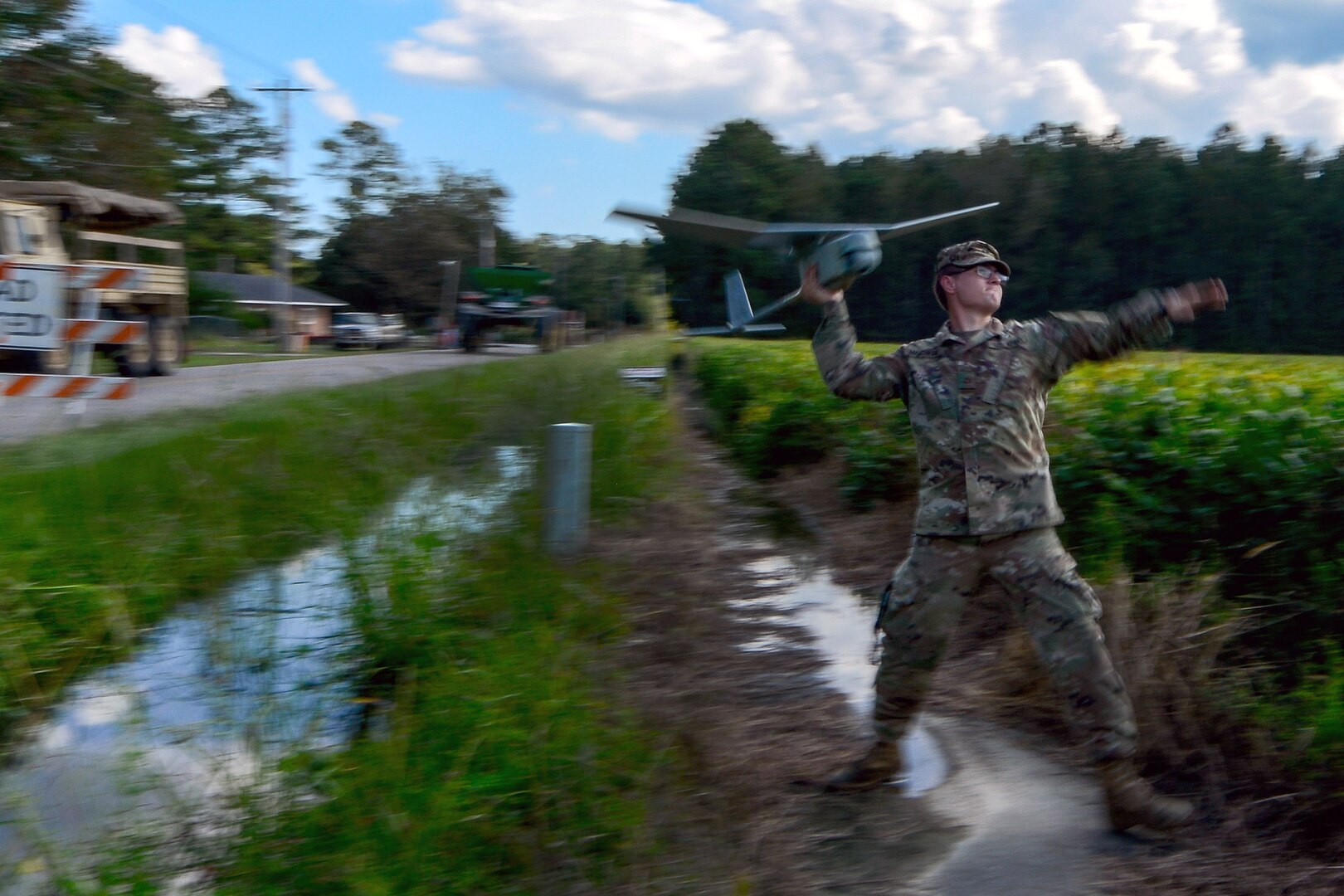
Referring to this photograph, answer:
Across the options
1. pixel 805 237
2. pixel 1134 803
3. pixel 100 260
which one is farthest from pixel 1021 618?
pixel 100 260

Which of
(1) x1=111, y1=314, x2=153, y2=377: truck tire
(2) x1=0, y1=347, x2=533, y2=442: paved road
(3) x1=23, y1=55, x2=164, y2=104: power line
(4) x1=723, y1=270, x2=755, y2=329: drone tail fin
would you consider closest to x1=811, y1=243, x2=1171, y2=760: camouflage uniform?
(4) x1=723, y1=270, x2=755, y2=329: drone tail fin

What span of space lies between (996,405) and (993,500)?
309mm

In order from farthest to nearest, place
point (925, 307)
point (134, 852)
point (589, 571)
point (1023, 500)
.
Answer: point (925, 307)
point (589, 571)
point (1023, 500)
point (134, 852)

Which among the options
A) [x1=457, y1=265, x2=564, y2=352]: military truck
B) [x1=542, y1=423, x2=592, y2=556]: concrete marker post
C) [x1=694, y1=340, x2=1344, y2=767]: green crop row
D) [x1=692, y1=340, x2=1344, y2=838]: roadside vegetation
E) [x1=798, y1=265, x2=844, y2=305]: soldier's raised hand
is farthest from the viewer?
[x1=457, y1=265, x2=564, y2=352]: military truck

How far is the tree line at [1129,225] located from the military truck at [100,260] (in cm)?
1280

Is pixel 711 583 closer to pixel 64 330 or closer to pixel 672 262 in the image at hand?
pixel 64 330

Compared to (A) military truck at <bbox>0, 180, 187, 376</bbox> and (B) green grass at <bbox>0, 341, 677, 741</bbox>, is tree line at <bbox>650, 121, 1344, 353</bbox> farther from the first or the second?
(B) green grass at <bbox>0, 341, 677, 741</bbox>

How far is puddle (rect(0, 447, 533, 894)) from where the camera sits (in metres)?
3.37

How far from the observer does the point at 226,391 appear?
9.32 m

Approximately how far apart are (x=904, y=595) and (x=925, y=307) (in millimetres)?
21819

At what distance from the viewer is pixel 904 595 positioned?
13.2 ft

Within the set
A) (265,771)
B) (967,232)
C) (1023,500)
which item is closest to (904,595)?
(1023,500)

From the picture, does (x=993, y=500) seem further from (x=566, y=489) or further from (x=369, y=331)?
(x=369, y=331)

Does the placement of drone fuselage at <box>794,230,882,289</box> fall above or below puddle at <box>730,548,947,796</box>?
above
